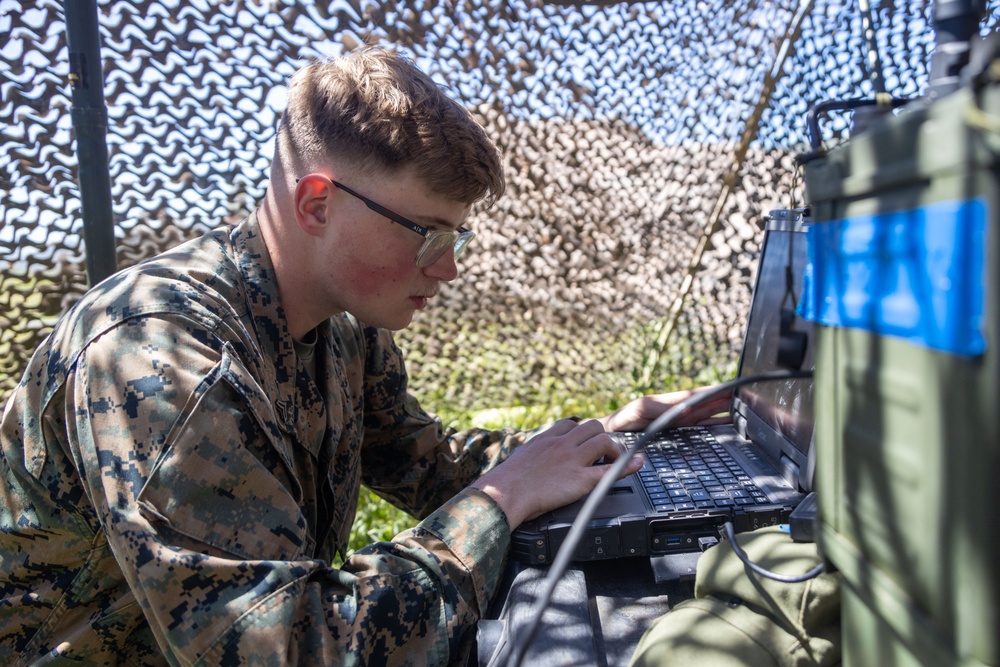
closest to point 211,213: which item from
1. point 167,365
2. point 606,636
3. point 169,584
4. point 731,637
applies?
point 167,365

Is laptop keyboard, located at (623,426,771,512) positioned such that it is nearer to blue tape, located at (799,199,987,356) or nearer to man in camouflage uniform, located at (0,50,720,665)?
man in camouflage uniform, located at (0,50,720,665)

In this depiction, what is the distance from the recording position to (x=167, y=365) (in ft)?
3.70

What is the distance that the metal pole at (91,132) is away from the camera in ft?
6.74

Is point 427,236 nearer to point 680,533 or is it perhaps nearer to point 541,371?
point 680,533

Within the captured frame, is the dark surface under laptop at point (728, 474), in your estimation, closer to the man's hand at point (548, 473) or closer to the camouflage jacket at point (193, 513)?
the man's hand at point (548, 473)

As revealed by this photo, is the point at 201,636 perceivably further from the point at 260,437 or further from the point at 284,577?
the point at 260,437

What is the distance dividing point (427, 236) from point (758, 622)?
0.99 m

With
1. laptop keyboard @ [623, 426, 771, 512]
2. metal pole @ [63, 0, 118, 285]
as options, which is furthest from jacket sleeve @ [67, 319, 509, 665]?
metal pole @ [63, 0, 118, 285]

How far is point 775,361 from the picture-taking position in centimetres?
174

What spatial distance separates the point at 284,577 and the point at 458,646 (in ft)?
1.05

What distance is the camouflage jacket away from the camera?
3.35ft

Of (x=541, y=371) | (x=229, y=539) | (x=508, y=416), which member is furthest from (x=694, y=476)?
(x=541, y=371)

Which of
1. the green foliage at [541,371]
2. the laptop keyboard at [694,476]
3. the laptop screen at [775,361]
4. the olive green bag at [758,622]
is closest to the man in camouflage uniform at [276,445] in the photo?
the laptop keyboard at [694,476]

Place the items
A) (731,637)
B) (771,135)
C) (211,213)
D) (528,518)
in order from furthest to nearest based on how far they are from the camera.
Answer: (771,135) → (211,213) → (528,518) → (731,637)
